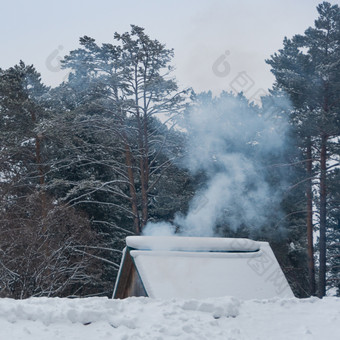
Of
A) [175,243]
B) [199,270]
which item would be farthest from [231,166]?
[199,270]

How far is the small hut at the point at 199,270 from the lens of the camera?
11031 millimetres

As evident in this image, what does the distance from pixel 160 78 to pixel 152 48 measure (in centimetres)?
174

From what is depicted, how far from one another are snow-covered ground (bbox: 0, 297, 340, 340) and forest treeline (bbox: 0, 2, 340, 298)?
10827 millimetres

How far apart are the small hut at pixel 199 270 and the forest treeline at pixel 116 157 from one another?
5717 mm

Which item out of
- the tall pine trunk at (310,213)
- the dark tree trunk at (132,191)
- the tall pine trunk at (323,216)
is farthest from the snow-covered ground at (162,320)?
the dark tree trunk at (132,191)

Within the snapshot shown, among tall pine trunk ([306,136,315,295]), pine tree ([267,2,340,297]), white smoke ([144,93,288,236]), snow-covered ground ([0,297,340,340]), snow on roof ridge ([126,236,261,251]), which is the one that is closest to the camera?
snow-covered ground ([0,297,340,340])

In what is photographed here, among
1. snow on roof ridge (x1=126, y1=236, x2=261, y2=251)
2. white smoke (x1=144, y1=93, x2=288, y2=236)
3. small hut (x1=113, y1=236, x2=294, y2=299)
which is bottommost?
small hut (x1=113, y1=236, x2=294, y2=299)

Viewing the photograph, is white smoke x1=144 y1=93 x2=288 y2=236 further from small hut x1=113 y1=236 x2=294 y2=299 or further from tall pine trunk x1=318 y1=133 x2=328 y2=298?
small hut x1=113 y1=236 x2=294 y2=299

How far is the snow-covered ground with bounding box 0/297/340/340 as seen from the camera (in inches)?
236

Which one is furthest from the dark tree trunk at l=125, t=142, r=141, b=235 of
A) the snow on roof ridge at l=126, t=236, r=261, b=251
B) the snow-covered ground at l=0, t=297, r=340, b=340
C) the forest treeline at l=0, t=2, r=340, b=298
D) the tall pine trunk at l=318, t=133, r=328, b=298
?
the snow-covered ground at l=0, t=297, r=340, b=340

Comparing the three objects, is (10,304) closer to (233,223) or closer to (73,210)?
(73,210)

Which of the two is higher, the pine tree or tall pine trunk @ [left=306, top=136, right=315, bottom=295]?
the pine tree

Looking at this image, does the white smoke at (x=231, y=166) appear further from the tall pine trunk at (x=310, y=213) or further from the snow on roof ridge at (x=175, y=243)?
the snow on roof ridge at (x=175, y=243)

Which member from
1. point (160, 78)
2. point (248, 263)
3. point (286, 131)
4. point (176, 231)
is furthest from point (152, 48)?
point (248, 263)
